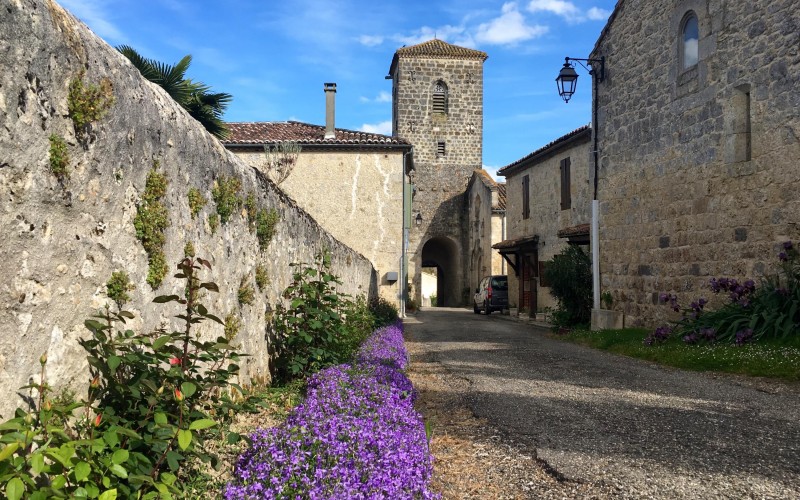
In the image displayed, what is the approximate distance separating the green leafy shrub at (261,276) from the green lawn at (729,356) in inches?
218

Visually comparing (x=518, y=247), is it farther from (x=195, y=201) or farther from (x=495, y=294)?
(x=195, y=201)

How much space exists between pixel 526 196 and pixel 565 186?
3544mm

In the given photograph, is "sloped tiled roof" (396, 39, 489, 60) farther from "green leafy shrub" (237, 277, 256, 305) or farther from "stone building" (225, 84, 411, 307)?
Answer: "green leafy shrub" (237, 277, 256, 305)

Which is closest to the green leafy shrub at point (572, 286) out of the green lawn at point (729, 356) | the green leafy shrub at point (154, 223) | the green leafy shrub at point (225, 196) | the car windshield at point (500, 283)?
the green lawn at point (729, 356)

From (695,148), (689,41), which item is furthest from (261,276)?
(689,41)

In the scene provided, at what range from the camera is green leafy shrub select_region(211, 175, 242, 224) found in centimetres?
454

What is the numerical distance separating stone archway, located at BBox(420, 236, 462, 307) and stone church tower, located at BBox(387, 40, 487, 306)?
83mm

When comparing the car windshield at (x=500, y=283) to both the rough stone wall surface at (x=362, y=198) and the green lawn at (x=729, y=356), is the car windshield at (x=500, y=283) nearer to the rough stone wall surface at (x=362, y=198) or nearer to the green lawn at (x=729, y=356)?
the rough stone wall surface at (x=362, y=198)

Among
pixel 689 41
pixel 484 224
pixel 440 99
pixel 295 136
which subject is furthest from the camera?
pixel 440 99

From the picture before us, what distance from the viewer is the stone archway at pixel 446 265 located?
1311 inches

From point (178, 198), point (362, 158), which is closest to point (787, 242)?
point (178, 198)

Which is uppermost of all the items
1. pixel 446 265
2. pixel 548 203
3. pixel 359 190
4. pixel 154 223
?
pixel 359 190

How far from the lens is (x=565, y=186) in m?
19.0

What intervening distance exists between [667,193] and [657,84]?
1964mm
